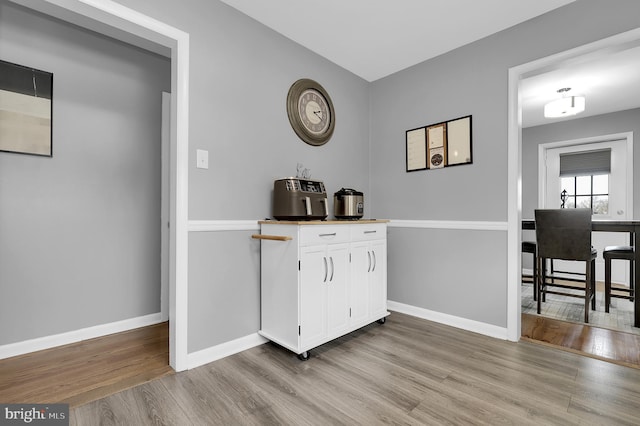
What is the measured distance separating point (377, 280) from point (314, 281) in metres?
0.76

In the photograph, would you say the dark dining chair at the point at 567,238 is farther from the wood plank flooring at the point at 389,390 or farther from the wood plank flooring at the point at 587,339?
the wood plank flooring at the point at 389,390

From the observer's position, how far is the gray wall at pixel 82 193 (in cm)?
210

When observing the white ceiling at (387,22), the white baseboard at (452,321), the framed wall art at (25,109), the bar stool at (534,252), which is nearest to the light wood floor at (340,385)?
the white baseboard at (452,321)

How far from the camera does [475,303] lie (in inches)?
102

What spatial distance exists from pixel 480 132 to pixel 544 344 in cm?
173

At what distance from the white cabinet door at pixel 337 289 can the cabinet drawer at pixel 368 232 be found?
0.15 metres

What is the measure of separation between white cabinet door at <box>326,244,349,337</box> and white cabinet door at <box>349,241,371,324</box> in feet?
0.25

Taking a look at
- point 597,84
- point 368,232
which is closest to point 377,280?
point 368,232

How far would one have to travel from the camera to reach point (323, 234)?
2186 millimetres

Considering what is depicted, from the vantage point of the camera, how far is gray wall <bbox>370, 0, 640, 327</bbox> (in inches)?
86.7

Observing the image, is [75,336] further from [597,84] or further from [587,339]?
[597,84]

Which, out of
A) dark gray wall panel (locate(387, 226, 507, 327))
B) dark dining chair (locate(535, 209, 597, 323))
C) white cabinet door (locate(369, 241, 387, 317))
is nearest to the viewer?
dark gray wall panel (locate(387, 226, 507, 327))

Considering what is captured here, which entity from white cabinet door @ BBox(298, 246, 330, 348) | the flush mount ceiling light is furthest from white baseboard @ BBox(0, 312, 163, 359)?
the flush mount ceiling light

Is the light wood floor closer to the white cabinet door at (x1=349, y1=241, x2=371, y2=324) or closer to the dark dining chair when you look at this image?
the white cabinet door at (x1=349, y1=241, x2=371, y2=324)
